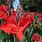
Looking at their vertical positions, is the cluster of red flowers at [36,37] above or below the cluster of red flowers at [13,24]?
below

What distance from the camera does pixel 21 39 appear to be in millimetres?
641

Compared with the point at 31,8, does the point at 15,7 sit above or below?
above

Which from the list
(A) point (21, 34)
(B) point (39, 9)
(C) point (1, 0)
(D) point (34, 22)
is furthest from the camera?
(B) point (39, 9)

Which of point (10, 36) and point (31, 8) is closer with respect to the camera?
point (10, 36)

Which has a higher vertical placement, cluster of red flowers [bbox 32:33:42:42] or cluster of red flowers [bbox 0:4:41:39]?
cluster of red flowers [bbox 0:4:41:39]

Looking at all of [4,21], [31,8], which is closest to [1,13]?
[4,21]

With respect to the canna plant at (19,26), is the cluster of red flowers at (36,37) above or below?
below

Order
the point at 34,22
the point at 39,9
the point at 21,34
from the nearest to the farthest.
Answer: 1. the point at 21,34
2. the point at 34,22
3. the point at 39,9

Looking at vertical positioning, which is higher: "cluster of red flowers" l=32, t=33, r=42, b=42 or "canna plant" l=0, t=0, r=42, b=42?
"canna plant" l=0, t=0, r=42, b=42

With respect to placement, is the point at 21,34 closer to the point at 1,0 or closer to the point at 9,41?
the point at 9,41

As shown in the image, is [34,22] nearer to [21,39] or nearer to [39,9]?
[21,39]

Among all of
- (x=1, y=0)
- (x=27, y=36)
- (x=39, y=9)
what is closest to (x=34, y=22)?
(x=27, y=36)

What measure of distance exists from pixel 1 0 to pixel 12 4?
0.16m

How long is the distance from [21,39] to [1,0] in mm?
324
